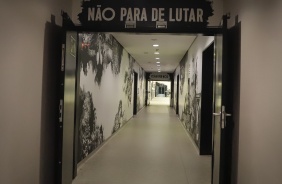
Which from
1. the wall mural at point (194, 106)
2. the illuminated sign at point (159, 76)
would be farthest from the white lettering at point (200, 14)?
the illuminated sign at point (159, 76)

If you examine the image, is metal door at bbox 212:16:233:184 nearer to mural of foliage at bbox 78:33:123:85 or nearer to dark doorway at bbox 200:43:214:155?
mural of foliage at bbox 78:33:123:85

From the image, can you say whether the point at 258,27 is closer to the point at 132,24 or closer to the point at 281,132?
the point at 281,132

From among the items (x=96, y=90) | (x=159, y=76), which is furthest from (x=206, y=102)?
(x=159, y=76)

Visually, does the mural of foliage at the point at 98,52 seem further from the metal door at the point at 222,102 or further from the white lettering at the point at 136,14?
the metal door at the point at 222,102

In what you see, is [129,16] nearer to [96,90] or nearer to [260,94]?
[260,94]

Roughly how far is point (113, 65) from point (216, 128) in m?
4.58

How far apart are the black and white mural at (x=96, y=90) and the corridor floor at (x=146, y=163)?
333 mm

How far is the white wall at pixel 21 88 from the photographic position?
6.72ft

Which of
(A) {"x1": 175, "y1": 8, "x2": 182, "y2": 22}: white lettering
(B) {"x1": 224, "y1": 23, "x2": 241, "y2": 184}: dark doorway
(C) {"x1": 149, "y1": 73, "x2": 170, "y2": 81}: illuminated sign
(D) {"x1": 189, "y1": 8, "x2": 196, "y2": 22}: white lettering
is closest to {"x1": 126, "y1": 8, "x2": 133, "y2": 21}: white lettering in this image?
(A) {"x1": 175, "y1": 8, "x2": 182, "y2": 22}: white lettering

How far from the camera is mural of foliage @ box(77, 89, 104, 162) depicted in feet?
14.3

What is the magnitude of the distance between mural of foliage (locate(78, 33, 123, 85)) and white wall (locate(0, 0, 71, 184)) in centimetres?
121

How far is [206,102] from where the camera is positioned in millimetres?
5473

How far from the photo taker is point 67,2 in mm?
3221

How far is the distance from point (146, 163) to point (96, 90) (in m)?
1.78
